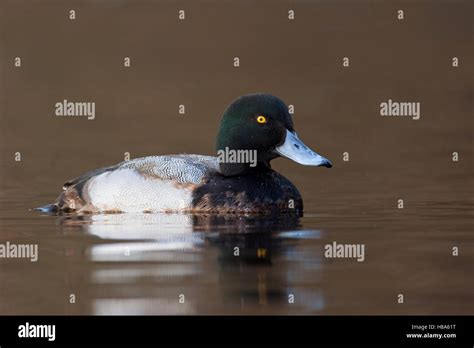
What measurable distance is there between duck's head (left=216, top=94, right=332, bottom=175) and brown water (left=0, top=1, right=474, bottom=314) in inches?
33.2

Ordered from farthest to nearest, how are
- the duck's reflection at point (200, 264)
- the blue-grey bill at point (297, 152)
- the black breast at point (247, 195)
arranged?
the blue-grey bill at point (297, 152)
the black breast at point (247, 195)
the duck's reflection at point (200, 264)

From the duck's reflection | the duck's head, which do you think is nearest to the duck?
the duck's head

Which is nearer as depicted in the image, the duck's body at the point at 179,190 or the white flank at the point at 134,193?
the duck's body at the point at 179,190

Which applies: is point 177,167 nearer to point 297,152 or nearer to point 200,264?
point 297,152

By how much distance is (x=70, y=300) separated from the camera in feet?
27.9

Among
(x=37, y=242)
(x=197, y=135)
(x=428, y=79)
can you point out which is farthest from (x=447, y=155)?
(x=37, y=242)

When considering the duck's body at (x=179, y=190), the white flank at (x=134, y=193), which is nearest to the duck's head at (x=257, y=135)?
the duck's body at (x=179, y=190)

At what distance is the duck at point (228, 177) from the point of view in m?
12.6

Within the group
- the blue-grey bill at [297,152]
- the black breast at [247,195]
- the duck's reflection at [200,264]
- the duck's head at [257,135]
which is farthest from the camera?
the duck's head at [257,135]

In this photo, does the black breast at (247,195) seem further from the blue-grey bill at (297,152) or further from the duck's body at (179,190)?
the blue-grey bill at (297,152)

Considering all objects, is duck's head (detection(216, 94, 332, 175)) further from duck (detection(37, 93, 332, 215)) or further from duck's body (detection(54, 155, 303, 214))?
duck's body (detection(54, 155, 303, 214))

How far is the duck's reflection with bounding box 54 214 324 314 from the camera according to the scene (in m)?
8.30

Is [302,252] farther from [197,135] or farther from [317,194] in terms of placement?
[197,135]

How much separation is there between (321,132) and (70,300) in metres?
13.5
